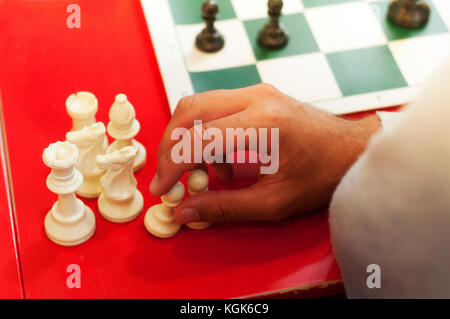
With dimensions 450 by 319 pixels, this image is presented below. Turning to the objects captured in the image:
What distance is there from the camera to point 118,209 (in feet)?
3.88

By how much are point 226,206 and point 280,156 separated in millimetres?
148

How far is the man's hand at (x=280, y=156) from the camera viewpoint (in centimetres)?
113

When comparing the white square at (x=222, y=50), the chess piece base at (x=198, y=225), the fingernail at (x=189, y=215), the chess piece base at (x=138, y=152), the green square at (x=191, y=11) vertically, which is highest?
the green square at (x=191, y=11)

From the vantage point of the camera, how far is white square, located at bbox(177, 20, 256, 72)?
1.55m

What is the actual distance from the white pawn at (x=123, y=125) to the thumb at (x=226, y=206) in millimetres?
199

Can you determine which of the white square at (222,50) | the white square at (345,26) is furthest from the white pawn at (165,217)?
the white square at (345,26)

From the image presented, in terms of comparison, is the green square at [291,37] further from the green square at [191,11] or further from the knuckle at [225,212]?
the knuckle at [225,212]

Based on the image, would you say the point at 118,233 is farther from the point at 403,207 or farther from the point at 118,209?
the point at 403,207

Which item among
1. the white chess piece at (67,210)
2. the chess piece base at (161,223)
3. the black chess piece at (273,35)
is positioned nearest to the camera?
the white chess piece at (67,210)

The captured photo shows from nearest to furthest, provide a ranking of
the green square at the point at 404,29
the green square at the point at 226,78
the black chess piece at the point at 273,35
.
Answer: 1. the green square at the point at 226,78
2. the black chess piece at the point at 273,35
3. the green square at the point at 404,29

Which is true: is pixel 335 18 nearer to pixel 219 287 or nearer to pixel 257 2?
pixel 257 2

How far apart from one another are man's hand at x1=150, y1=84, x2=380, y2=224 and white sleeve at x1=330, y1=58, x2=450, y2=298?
0.19m
